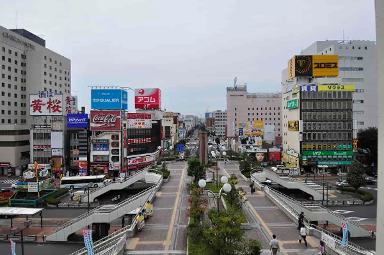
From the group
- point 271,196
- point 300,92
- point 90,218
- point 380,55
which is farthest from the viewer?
point 300,92

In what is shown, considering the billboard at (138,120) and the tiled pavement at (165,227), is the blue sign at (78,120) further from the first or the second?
the tiled pavement at (165,227)

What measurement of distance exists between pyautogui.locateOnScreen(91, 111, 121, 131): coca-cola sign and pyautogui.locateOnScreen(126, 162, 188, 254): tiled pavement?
3033 centimetres

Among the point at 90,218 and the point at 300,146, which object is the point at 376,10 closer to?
the point at 90,218

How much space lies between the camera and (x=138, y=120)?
79.9 m

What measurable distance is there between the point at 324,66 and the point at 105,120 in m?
43.1

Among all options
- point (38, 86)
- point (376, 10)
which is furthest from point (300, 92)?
point (376, 10)

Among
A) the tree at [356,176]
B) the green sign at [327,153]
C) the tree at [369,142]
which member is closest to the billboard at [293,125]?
the green sign at [327,153]

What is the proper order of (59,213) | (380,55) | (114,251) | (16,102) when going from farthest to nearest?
(16,102) < (59,213) < (114,251) < (380,55)

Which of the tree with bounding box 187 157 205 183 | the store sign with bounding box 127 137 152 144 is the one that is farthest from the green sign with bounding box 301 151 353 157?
the tree with bounding box 187 157 205 183

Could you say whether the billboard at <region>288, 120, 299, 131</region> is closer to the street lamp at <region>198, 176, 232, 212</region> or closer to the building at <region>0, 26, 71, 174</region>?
the building at <region>0, 26, 71, 174</region>

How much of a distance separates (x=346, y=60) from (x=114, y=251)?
90867mm

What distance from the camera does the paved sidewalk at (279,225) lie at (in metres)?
24.1

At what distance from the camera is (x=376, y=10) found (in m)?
12.1

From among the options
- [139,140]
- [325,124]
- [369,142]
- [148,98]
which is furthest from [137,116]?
[369,142]
